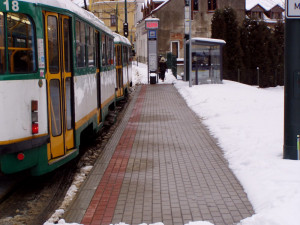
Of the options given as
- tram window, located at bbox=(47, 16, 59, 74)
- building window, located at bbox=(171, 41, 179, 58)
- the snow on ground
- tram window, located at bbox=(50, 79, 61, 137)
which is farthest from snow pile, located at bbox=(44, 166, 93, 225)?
building window, located at bbox=(171, 41, 179, 58)

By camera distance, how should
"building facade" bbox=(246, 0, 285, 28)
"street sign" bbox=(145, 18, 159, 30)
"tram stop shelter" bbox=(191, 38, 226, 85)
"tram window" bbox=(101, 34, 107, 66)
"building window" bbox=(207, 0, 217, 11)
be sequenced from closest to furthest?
"tram window" bbox=(101, 34, 107, 66) → "tram stop shelter" bbox=(191, 38, 226, 85) → "street sign" bbox=(145, 18, 159, 30) → "building window" bbox=(207, 0, 217, 11) → "building facade" bbox=(246, 0, 285, 28)

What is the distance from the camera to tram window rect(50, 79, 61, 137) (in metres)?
7.25

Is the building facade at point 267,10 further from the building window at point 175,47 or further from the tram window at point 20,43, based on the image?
the tram window at point 20,43

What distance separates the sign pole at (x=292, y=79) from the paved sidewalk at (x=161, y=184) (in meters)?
1.18

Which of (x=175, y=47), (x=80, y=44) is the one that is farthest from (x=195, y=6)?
(x=80, y=44)

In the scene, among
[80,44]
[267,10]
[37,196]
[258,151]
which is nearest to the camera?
[37,196]

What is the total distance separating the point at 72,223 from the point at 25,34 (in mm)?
2624

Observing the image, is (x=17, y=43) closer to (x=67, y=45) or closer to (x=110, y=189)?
(x=67, y=45)

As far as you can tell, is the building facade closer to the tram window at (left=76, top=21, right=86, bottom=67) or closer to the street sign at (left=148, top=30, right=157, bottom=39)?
the street sign at (left=148, top=30, right=157, bottom=39)

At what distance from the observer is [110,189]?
7.24m

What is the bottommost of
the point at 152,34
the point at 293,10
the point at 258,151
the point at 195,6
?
the point at 258,151

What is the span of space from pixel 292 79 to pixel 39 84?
13.3 feet

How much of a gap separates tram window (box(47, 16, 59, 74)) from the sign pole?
3693 mm

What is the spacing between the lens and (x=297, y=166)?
777 centimetres
